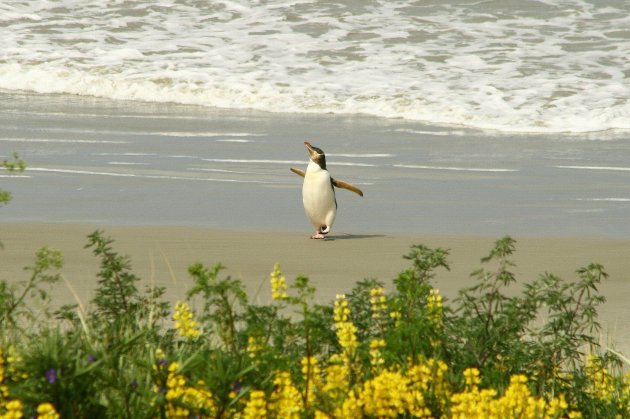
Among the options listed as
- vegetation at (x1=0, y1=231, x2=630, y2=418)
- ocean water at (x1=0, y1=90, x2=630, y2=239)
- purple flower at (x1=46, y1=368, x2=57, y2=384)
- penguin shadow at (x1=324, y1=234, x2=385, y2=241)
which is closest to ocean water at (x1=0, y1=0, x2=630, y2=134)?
ocean water at (x1=0, y1=90, x2=630, y2=239)

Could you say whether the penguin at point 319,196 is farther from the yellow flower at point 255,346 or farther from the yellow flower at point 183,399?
the yellow flower at point 183,399

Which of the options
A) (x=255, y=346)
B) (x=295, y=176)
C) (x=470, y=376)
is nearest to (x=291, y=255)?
(x=295, y=176)

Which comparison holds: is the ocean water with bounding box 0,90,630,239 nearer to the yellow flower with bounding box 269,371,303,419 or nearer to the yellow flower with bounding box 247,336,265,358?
the yellow flower with bounding box 247,336,265,358

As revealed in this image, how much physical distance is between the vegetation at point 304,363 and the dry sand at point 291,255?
247 cm

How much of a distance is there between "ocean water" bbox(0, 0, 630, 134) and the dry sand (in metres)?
6.27

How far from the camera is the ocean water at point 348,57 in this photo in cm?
1550

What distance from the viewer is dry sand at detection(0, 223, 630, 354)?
22.7 ft

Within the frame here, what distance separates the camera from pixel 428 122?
1462 cm

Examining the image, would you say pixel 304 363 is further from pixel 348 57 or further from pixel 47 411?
pixel 348 57

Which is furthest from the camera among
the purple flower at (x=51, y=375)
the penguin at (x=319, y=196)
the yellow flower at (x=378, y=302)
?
the penguin at (x=319, y=196)

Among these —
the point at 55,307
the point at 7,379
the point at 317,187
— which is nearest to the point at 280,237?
the point at 317,187

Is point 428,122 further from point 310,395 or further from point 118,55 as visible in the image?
point 310,395

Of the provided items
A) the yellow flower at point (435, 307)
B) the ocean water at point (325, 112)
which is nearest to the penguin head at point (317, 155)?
the ocean water at point (325, 112)

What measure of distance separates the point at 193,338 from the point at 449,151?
8.71 m
